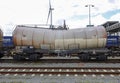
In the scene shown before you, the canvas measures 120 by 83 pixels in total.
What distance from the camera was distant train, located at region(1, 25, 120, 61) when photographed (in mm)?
23969

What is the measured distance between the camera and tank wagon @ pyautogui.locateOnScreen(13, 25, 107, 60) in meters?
24.0

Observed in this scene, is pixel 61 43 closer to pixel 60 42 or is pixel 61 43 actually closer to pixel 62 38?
pixel 60 42

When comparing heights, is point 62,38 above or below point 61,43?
above

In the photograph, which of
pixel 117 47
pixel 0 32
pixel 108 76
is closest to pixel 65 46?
pixel 0 32

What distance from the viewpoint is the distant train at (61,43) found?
78.6 ft

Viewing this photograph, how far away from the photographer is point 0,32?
85.1 feet

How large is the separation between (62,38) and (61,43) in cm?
50

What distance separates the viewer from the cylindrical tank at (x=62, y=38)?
2398cm

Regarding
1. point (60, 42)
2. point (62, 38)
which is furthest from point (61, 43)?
point (62, 38)

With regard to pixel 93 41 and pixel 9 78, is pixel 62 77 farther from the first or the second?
pixel 93 41

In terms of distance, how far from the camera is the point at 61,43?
79.0ft

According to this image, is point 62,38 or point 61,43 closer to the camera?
point 62,38

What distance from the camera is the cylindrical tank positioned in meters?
24.0

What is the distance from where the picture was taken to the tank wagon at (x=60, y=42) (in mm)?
23969
